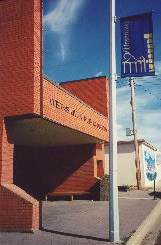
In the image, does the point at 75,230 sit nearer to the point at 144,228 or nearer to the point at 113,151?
the point at 144,228

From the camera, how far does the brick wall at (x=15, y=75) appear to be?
948 cm

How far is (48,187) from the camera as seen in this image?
19688 mm

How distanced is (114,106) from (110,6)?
3.18m

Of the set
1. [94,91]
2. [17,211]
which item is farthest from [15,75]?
[94,91]

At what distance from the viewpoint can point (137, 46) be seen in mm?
8477

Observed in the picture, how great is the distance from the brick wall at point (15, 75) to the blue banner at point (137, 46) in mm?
3278

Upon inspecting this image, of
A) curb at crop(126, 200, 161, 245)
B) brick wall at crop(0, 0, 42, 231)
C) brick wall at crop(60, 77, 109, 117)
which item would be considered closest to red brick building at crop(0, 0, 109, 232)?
brick wall at crop(0, 0, 42, 231)

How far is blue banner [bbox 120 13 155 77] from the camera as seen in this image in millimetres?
8266

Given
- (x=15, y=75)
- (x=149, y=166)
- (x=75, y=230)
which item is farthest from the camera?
(x=149, y=166)

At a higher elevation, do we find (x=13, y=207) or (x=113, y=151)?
(x=113, y=151)

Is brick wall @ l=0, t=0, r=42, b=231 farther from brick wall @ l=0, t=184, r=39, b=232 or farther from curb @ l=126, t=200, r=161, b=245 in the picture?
curb @ l=126, t=200, r=161, b=245

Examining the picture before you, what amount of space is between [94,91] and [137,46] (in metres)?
13.0

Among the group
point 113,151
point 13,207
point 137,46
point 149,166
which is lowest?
point 13,207

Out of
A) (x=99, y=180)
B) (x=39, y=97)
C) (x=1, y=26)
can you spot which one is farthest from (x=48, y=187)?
(x=1, y=26)
